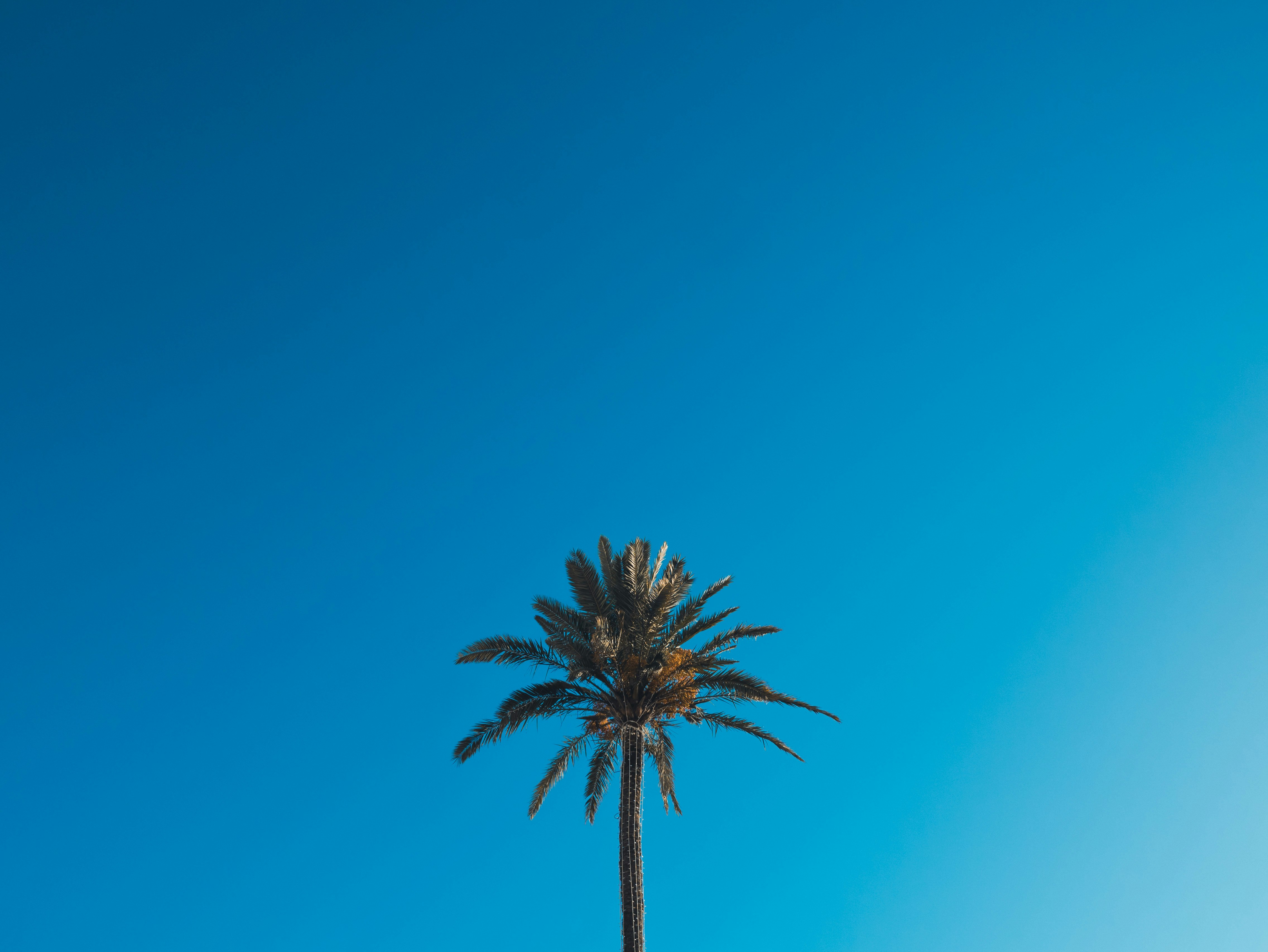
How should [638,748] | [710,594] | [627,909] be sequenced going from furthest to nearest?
[710,594], [638,748], [627,909]

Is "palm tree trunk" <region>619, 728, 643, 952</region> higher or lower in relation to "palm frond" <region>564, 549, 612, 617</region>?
lower

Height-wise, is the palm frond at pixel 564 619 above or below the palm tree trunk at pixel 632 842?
above

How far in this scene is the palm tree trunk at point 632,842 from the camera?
22.7 meters

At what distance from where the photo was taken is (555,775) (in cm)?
2547

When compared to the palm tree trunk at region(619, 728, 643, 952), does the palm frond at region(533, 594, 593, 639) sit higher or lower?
higher

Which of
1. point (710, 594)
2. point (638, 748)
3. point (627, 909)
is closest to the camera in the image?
point (627, 909)

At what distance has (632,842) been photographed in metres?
23.6

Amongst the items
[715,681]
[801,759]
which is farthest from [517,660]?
[801,759]

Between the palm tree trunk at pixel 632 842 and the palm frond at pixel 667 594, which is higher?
the palm frond at pixel 667 594

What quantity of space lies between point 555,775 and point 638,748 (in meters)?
2.58

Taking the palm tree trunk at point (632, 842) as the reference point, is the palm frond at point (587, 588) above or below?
above

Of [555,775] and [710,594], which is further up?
[710,594]

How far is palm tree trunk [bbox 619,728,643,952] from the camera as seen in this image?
22.7 m

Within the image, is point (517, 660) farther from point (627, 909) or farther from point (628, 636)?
point (627, 909)
